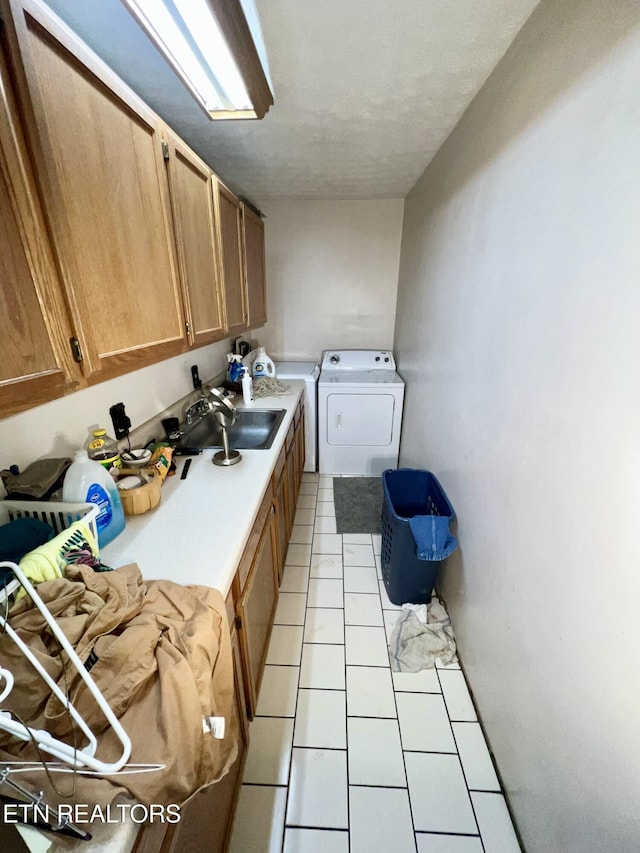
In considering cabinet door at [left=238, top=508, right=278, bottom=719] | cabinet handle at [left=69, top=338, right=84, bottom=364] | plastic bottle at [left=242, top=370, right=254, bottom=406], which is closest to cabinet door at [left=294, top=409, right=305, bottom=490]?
plastic bottle at [left=242, top=370, right=254, bottom=406]

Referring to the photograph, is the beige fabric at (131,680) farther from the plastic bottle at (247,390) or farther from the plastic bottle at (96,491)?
the plastic bottle at (247,390)

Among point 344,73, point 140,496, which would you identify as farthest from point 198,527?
point 344,73

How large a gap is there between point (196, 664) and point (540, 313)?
1275 millimetres

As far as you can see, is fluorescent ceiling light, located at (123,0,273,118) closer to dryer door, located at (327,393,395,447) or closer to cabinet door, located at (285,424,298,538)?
cabinet door, located at (285,424,298,538)

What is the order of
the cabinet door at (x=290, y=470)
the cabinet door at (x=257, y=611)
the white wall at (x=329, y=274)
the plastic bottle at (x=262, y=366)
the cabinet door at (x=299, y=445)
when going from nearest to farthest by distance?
the cabinet door at (x=257, y=611)
the cabinet door at (x=290, y=470)
the cabinet door at (x=299, y=445)
the plastic bottle at (x=262, y=366)
the white wall at (x=329, y=274)

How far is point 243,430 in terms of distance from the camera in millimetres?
2148

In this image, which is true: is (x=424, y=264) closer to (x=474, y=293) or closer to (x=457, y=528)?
(x=474, y=293)

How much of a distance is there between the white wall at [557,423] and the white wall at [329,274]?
167 centimetres

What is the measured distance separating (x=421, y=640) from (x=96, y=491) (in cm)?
161

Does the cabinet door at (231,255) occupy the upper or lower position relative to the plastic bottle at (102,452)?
upper

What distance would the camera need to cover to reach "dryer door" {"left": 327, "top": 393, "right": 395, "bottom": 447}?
2.91m

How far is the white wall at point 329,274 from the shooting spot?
3.06 metres

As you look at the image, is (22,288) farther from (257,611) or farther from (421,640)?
(421,640)

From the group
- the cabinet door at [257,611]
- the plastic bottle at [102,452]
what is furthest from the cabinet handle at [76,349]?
the cabinet door at [257,611]
